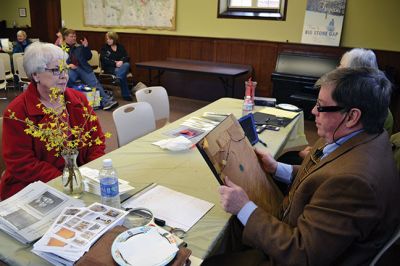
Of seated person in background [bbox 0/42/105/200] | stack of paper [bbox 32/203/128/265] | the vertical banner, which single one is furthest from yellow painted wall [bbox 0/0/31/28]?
stack of paper [bbox 32/203/128/265]

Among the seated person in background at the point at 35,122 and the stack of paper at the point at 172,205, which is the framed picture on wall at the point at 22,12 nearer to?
the seated person in background at the point at 35,122

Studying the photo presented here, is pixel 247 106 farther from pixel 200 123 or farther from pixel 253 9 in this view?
pixel 253 9

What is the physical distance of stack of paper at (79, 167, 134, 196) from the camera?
4.59 ft

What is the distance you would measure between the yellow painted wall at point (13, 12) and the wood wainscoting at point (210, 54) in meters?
3.52

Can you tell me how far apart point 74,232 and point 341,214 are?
2.65ft

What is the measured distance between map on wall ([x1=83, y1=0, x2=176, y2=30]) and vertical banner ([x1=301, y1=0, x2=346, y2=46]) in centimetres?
245

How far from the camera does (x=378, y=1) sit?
4855mm

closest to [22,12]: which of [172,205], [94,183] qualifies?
[94,183]

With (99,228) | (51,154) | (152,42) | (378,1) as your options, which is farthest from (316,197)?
(152,42)

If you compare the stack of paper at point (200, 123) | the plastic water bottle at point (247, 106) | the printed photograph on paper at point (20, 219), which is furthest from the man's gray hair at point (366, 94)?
the plastic water bottle at point (247, 106)

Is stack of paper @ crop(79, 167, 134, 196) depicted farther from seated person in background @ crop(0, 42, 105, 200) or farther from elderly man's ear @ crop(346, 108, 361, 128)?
elderly man's ear @ crop(346, 108, 361, 128)

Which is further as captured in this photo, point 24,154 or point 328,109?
point 24,154

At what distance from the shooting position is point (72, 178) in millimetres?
1360

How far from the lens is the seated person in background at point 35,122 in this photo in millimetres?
1710
